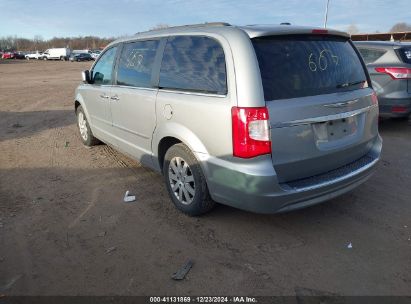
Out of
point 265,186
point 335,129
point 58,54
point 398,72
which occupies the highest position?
point 58,54

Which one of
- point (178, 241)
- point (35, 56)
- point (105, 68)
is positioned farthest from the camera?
point (35, 56)

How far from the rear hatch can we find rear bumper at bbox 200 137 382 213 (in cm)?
9

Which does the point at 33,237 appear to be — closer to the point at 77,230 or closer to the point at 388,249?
the point at 77,230

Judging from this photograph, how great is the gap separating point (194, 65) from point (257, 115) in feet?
3.13

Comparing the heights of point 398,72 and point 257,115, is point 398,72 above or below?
above

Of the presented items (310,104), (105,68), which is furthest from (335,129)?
(105,68)

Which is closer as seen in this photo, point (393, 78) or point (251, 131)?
point (251, 131)

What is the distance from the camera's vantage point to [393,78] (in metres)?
7.02

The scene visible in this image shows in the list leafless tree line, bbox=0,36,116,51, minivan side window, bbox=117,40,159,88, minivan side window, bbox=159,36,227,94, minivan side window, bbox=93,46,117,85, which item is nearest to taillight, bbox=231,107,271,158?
minivan side window, bbox=159,36,227,94

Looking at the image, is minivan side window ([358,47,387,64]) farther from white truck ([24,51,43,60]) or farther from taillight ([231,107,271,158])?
white truck ([24,51,43,60])

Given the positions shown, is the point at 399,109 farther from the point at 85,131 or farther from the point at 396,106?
the point at 85,131

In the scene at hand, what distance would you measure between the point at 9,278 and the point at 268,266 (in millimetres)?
2094

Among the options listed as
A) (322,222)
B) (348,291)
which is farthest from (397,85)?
(348,291)

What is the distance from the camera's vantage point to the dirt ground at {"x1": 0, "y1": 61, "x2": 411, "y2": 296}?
9.46 feet
